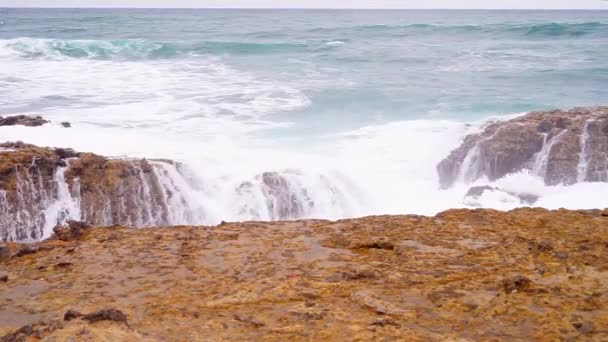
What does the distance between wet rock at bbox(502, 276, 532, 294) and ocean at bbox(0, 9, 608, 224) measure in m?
8.50

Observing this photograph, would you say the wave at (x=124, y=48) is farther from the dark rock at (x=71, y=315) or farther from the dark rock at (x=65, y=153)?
the dark rock at (x=71, y=315)

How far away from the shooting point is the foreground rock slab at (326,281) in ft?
9.11

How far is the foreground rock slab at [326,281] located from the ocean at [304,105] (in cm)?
718

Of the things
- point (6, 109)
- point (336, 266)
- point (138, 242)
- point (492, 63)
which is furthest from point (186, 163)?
point (492, 63)

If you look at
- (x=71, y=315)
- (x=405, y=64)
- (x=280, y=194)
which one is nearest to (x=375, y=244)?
(x=71, y=315)

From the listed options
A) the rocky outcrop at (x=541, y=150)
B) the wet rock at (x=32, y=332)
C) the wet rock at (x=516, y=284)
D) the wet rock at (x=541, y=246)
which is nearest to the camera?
the wet rock at (x=32, y=332)

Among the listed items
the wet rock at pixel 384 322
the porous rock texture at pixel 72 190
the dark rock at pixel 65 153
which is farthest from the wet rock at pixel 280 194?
the wet rock at pixel 384 322

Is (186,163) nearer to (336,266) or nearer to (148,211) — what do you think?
(148,211)

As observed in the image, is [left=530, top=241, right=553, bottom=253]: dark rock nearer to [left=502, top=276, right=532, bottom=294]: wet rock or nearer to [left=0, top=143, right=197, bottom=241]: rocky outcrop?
[left=502, top=276, right=532, bottom=294]: wet rock

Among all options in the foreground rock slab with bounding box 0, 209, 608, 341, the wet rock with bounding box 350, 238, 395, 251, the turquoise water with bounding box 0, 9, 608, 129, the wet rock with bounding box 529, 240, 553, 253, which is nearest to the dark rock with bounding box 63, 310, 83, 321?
the foreground rock slab with bounding box 0, 209, 608, 341

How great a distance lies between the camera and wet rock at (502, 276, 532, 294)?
3.10 metres

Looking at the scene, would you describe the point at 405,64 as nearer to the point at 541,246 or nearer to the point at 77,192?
the point at 77,192

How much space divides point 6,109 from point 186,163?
13.2 m

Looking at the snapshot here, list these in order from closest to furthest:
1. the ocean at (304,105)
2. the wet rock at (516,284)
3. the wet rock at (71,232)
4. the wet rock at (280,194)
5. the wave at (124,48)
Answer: the wet rock at (516,284)
the wet rock at (71,232)
the wet rock at (280,194)
the ocean at (304,105)
the wave at (124,48)
